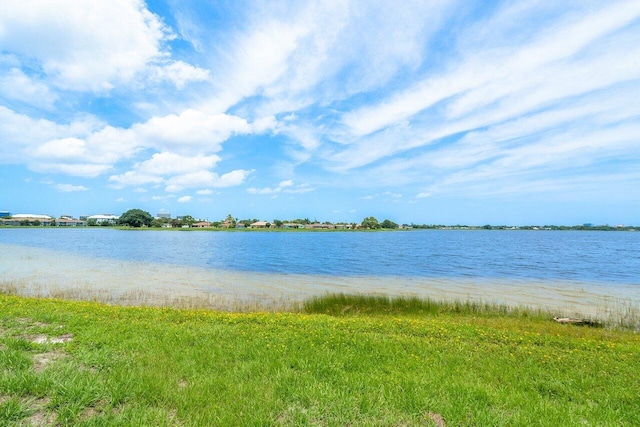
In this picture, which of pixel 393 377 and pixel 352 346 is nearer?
pixel 393 377

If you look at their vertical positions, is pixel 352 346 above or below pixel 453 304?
above

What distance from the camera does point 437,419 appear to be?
4.55 metres

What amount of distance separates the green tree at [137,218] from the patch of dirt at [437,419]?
209 metres

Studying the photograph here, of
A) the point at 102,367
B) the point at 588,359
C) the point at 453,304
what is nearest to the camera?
the point at 102,367

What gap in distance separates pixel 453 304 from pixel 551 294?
10.8 m

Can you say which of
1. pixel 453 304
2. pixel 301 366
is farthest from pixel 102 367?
pixel 453 304

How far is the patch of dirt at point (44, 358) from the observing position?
564cm

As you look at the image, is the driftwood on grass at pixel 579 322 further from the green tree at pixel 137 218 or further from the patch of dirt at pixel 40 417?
the green tree at pixel 137 218

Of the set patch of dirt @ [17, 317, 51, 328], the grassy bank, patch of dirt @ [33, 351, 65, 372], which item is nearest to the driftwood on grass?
the grassy bank

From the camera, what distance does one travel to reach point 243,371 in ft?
19.0

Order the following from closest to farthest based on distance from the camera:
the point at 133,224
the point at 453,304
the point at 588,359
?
the point at 588,359
the point at 453,304
the point at 133,224

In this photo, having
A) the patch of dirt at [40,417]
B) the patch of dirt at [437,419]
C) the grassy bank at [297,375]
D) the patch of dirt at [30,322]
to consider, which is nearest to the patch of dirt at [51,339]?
the grassy bank at [297,375]

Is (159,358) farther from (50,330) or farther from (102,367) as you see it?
(50,330)

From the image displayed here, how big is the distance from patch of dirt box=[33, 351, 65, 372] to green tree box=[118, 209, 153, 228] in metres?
204
